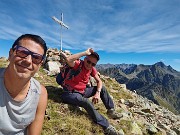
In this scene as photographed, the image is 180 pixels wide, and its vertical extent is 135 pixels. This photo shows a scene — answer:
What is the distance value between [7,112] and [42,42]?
1.60 metres

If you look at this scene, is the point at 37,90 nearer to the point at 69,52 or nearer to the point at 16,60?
the point at 16,60

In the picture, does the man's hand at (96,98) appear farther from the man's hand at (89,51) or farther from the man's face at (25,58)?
the man's face at (25,58)

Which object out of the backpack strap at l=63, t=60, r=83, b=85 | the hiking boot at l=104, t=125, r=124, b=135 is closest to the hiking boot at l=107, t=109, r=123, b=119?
the hiking boot at l=104, t=125, r=124, b=135

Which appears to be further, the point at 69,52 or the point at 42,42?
the point at 69,52

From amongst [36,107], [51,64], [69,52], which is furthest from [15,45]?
[69,52]

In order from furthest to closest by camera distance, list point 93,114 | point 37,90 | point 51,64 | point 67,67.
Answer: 1. point 51,64
2. point 67,67
3. point 93,114
4. point 37,90

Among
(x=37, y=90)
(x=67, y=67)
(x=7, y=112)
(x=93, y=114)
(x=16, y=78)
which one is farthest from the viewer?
(x=67, y=67)

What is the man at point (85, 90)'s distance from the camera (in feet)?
35.7

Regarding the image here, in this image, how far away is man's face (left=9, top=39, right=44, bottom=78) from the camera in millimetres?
4438

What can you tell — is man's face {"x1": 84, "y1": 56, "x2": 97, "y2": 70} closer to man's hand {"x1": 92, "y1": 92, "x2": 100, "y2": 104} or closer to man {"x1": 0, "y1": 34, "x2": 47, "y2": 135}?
man's hand {"x1": 92, "y1": 92, "x2": 100, "y2": 104}

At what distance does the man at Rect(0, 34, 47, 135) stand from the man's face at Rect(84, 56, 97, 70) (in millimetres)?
6102

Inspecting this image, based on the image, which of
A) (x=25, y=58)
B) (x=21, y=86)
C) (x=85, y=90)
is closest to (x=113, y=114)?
(x=85, y=90)

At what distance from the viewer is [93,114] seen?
11.1m

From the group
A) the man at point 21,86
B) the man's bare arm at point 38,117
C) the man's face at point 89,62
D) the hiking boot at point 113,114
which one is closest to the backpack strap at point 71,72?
the man's face at point 89,62
